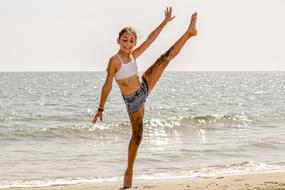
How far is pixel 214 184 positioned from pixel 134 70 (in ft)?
7.58

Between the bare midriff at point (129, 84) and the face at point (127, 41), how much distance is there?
1.10 feet

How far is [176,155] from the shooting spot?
13.8 meters

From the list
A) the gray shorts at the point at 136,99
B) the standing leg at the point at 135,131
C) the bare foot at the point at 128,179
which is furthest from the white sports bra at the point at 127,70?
the bare foot at the point at 128,179

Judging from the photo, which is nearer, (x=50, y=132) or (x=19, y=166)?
(x=19, y=166)

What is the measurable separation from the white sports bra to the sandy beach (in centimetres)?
177

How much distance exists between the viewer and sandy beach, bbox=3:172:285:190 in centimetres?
Answer: 810

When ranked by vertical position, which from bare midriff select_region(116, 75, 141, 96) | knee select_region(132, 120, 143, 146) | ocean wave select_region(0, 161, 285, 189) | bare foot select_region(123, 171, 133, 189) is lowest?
ocean wave select_region(0, 161, 285, 189)

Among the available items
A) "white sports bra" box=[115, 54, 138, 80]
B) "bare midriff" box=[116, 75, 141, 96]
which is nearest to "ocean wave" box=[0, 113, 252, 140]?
"bare midriff" box=[116, 75, 141, 96]

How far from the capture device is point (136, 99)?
24.2 feet

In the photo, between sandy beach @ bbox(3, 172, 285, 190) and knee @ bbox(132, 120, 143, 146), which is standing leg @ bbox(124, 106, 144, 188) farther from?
sandy beach @ bbox(3, 172, 285, 190)

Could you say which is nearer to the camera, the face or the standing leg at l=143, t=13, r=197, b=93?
the face

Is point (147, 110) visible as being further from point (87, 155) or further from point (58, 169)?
point (58, 169)

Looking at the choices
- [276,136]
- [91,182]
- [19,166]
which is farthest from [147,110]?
[91,182]

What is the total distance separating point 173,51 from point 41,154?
762cm
